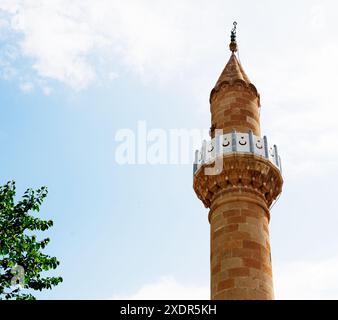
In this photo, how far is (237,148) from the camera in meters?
12.4

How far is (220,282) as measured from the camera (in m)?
10.7

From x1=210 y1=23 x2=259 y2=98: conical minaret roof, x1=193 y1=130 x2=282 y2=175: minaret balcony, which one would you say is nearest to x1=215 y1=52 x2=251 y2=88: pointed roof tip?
x1=210 y1=23 x2=259 y2=98: conical minaret roof

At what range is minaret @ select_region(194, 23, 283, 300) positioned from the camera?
34.9 feet

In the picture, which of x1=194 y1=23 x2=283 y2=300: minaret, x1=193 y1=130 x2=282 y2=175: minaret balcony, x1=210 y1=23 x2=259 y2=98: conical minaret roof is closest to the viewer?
x1=194 y1=23 x2=283 y2=300: minaret

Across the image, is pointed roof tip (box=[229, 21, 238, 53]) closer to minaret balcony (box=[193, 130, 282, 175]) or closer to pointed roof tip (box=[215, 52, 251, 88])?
pointed roof tip (box=[215, 52, 251, 88])

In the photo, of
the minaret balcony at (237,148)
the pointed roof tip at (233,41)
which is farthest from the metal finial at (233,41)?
the minaret balcony at (237,148)

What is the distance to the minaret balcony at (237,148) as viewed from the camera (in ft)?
41.0

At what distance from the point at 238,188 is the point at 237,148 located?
3.37 ft

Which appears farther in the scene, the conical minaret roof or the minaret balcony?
the conical minaret roof

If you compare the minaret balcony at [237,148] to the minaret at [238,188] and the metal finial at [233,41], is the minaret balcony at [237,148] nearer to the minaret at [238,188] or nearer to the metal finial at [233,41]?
the minaret at [238,188]
